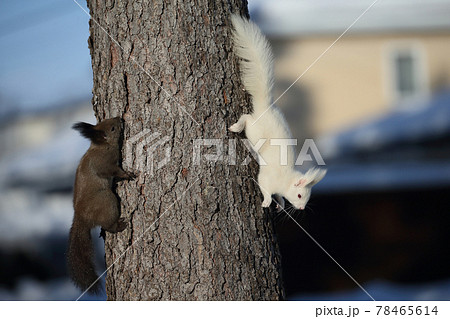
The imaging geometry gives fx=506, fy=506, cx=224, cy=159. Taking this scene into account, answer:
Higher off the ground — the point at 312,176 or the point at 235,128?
the point at 235,128

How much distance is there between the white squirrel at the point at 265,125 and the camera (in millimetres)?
1553

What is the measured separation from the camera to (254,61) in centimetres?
160

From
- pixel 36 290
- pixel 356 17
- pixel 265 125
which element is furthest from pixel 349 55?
pixel 265 125

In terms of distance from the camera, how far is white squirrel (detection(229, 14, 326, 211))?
5.09 ft

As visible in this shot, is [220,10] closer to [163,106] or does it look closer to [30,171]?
[163,106]

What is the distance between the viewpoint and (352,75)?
640 cm

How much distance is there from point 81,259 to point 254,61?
0.84 m

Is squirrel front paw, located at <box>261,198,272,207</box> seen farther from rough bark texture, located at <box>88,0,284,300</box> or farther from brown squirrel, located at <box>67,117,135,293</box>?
brown squirrel, located at <box>67,117,135,293</box>

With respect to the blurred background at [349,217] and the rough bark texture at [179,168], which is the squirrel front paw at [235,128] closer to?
the rough bark texture at [179,168]

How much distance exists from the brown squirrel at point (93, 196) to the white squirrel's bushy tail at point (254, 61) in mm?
421

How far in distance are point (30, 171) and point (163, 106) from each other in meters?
3.38

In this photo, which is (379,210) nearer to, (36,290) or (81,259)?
(36,290)

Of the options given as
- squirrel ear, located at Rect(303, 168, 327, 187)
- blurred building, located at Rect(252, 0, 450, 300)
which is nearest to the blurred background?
blurred building, located at Rect(252, 0, 450, 300)

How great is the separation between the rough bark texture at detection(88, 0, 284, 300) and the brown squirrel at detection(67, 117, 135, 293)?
1.8 inches
